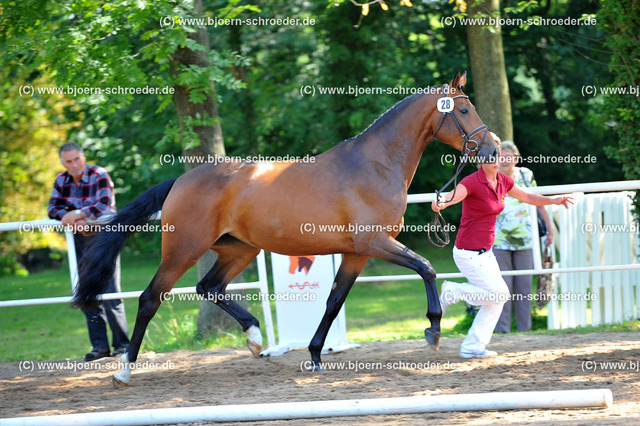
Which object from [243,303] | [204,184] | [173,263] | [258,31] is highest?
[258,31]

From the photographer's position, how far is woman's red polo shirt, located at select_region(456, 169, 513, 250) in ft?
19.0

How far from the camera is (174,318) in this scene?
8.95 meters

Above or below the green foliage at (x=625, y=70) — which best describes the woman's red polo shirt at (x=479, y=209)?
below

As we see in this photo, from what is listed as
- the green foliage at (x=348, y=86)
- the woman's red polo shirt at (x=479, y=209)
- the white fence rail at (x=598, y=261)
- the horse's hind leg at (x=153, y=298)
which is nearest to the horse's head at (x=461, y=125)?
the woman's red polo shirt at (x=479, y=209)

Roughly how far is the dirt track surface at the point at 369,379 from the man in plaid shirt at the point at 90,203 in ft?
0.95

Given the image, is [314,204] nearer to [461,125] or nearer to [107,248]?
[461,125]

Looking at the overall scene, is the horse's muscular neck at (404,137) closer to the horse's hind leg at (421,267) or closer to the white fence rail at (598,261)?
the horse's hind leg at (421,267)

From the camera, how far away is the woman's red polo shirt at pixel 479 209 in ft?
19.0

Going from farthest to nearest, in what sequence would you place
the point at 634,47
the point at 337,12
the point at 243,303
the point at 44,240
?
the point at 44,240 < the point at 337,12 < the point at 243,303 < the point at 634,47

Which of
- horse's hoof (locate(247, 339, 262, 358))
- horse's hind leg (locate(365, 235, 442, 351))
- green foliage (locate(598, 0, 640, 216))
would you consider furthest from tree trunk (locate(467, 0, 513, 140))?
horse's hoof (locate(247, 339, 262, 358))

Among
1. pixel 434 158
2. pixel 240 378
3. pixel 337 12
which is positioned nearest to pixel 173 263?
pixel 240 378

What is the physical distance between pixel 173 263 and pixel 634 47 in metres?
4.75

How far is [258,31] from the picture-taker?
13805 millimetres

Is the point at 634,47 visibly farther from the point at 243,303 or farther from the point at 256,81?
the point at 256,81
